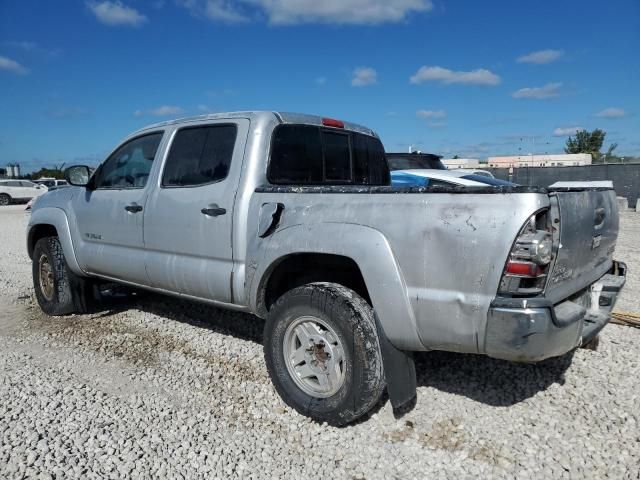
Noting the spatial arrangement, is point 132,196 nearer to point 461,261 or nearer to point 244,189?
point 244,189

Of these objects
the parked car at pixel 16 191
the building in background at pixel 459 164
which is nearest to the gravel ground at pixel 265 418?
the parked car at pixel 16 191

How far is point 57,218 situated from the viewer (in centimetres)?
536

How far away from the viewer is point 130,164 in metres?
4.77

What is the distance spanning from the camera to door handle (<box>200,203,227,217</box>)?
12.1ft

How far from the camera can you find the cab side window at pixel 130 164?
14.9ft

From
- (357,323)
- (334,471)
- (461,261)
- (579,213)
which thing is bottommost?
(334,471)

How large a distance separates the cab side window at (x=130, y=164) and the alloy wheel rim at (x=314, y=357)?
2.05m

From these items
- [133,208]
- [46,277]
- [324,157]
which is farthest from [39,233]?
[324,157]

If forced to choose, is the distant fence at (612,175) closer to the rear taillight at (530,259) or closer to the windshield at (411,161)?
the windshield at (411,161)

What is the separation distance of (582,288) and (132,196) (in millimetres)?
3526

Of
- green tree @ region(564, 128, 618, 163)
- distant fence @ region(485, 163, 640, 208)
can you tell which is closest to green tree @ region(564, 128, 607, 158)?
green tree @ region(564, 128, 618, 163)

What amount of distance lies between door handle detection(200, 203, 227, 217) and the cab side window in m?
0.98

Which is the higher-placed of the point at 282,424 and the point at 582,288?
the point at 582,288

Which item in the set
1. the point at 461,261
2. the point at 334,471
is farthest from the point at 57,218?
the point at 461,261
